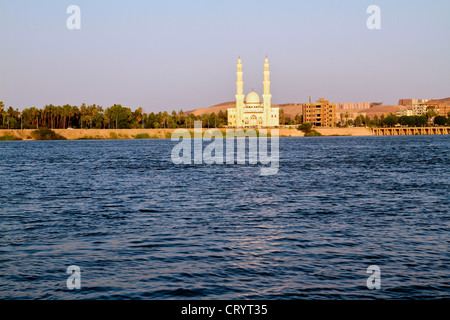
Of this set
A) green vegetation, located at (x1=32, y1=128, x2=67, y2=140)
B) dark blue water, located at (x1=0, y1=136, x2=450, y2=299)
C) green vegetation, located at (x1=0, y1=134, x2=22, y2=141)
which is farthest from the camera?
green vegetation, located at (x1=32, y1=128, x2=67, y2=140)

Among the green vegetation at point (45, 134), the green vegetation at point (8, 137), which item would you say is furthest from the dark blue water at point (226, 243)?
the green vegetation at point (45, 134)

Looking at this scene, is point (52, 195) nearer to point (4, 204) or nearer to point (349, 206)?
point (4, 204)

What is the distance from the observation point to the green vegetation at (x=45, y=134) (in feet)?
598

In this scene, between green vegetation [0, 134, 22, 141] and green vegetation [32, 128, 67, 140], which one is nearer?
green vegetation [0, 134, 22, 141]

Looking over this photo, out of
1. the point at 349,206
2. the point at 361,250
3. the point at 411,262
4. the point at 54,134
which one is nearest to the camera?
the point at 411,262

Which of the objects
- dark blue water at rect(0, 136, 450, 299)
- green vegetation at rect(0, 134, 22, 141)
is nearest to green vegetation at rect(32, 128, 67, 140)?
green vegetation at rect(0, 134, 22, 141)

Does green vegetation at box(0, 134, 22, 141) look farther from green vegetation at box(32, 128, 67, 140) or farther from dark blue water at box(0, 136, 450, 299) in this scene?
dark blue water at box(0, 136, 450, 299)

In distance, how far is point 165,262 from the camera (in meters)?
15.8

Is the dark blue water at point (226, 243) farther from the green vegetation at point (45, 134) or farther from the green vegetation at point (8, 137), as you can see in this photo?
the green vegetation at point (45, 134)

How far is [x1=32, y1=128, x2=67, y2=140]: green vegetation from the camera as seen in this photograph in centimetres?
18216

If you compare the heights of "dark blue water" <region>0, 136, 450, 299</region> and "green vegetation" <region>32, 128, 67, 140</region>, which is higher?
"green vegetation" <region>32, 128, 67, 140</region>
